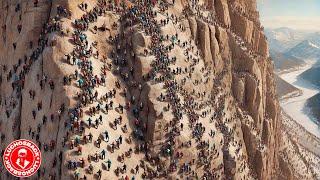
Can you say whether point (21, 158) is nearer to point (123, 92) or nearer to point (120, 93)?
point (120, 93)

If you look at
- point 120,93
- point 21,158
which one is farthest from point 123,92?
point 21,158

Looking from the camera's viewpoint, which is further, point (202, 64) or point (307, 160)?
point (307, 160)

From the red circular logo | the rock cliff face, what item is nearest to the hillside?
the rock cliff face

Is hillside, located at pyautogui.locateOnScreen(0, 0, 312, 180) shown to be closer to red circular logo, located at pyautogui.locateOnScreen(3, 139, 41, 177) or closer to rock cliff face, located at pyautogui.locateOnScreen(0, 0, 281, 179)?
rock cliff face, located at pyautogui.locateOnScreen(0, 0, 281, 179)

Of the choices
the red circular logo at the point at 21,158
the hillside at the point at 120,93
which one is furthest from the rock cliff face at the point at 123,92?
the red circular logo at the point at 21,158

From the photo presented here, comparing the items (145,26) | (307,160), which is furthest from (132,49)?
(307,160)

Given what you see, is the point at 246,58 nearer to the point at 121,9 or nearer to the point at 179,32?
the point at 179,32

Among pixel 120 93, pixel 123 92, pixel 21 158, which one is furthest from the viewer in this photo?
pixel 123 92
